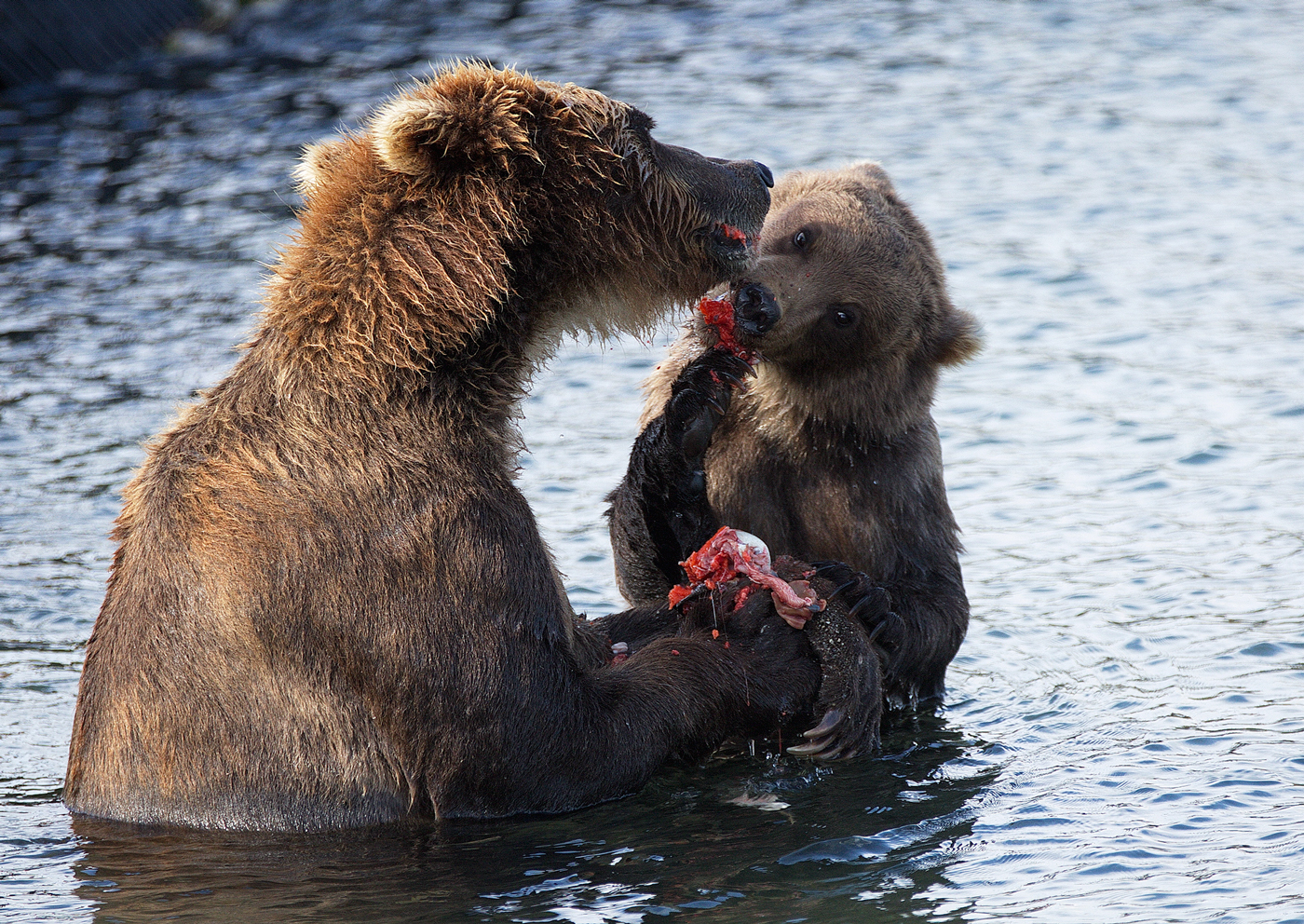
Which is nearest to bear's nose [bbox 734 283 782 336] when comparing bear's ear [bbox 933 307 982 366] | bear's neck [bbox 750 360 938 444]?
bear's neck [bbox 750 360 938 444]

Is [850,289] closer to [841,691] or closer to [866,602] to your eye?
[866,602]

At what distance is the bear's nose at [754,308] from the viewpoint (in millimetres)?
6594

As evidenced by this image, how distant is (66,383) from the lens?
1130 centimetres

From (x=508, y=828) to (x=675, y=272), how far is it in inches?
82.7

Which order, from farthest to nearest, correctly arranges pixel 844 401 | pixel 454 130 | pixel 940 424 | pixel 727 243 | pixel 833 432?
pixel 940 424 → pixel 833 432 → pixel 844 401 → pixel 727 243 → pixel 454 130

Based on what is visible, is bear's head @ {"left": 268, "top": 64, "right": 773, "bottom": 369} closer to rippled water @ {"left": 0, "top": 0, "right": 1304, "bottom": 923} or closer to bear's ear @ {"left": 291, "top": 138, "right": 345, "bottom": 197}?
bear's ear @ {"left": 291, "top": 138, "right": 345, "bottom": 197}

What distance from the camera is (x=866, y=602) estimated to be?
655 cm

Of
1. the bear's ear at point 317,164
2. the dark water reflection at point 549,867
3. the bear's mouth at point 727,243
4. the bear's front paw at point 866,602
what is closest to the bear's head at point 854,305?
the bear's mouth at point 727,243

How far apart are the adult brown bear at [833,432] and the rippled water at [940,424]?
2.29ft

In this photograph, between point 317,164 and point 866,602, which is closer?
point 317,164

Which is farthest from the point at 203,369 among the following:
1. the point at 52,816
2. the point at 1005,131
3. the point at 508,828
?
the point at 1005,131

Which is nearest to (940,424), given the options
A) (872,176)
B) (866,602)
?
(872,176)

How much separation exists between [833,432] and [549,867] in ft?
8.33

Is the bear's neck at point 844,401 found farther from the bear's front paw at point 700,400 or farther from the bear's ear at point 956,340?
the bear's front paw at point 700,400
